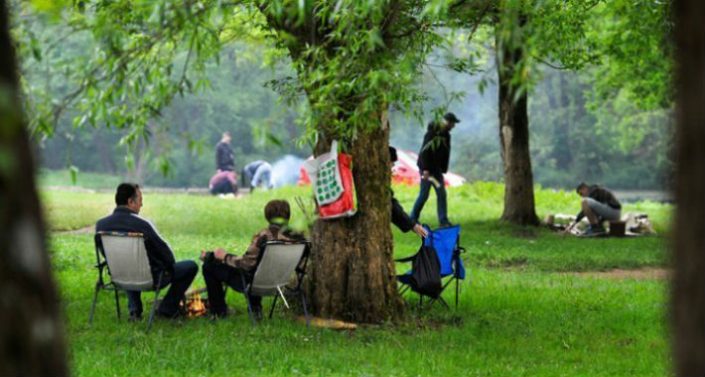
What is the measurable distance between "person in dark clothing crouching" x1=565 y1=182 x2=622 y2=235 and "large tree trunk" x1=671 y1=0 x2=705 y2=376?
17742 millimetres

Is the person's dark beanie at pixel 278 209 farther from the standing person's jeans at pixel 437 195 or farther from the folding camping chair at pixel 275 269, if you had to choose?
the standing person's jeans at pixel 437 195

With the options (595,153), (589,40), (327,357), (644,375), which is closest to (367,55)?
(327,357)

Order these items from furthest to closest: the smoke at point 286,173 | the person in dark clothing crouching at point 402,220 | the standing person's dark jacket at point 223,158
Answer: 1. the smoke at point 286,173
2. the standing person's dark jacket at point 223,158
3. the person in dark clothing crouching at point 402,220

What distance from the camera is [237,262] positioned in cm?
981

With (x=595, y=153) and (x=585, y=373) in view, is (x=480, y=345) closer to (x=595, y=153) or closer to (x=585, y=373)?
→ (x=585, y=373)

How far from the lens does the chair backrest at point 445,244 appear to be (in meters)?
10.7

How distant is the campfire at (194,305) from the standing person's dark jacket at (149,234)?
614 mm

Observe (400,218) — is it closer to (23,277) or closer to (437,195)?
(23,277)

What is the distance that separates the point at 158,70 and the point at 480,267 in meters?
10.0

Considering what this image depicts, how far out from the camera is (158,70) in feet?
19.5

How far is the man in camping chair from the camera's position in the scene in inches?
385

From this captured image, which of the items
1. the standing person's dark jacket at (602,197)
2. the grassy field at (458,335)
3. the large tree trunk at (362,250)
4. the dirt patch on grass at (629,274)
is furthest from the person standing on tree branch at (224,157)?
the large tree trunk at (362,250)

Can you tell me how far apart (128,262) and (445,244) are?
9.00 ft

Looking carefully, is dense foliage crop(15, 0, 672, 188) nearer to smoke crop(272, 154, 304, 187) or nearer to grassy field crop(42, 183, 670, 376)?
grassy field crop(42, 183, 670, 376)
